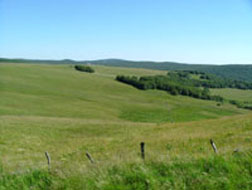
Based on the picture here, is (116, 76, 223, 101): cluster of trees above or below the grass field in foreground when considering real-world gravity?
below

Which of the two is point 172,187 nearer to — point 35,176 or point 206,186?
point 206,186

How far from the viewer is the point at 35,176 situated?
5785mm

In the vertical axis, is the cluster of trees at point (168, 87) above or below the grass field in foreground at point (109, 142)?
below

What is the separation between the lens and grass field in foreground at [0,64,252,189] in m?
5.16

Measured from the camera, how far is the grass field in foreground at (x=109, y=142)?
16.9 feet

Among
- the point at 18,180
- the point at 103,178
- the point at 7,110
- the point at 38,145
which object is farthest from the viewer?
the point at 7,110

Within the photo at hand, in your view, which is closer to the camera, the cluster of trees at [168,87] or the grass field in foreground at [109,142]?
the grass field in foreground at [109,142]

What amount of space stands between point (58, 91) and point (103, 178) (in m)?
95.6

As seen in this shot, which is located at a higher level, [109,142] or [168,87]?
[109,142]

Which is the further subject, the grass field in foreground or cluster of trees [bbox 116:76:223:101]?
cluster of trees [bbox 116:76:223:101]

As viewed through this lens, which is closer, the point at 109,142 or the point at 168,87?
the point at 109,142

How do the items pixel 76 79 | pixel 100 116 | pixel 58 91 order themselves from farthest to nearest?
pixel 76 79 < pixel 58 91 < pixel 100 116

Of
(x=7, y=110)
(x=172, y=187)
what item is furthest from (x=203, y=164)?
(x=7, y=110)

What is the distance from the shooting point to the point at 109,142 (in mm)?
21516
